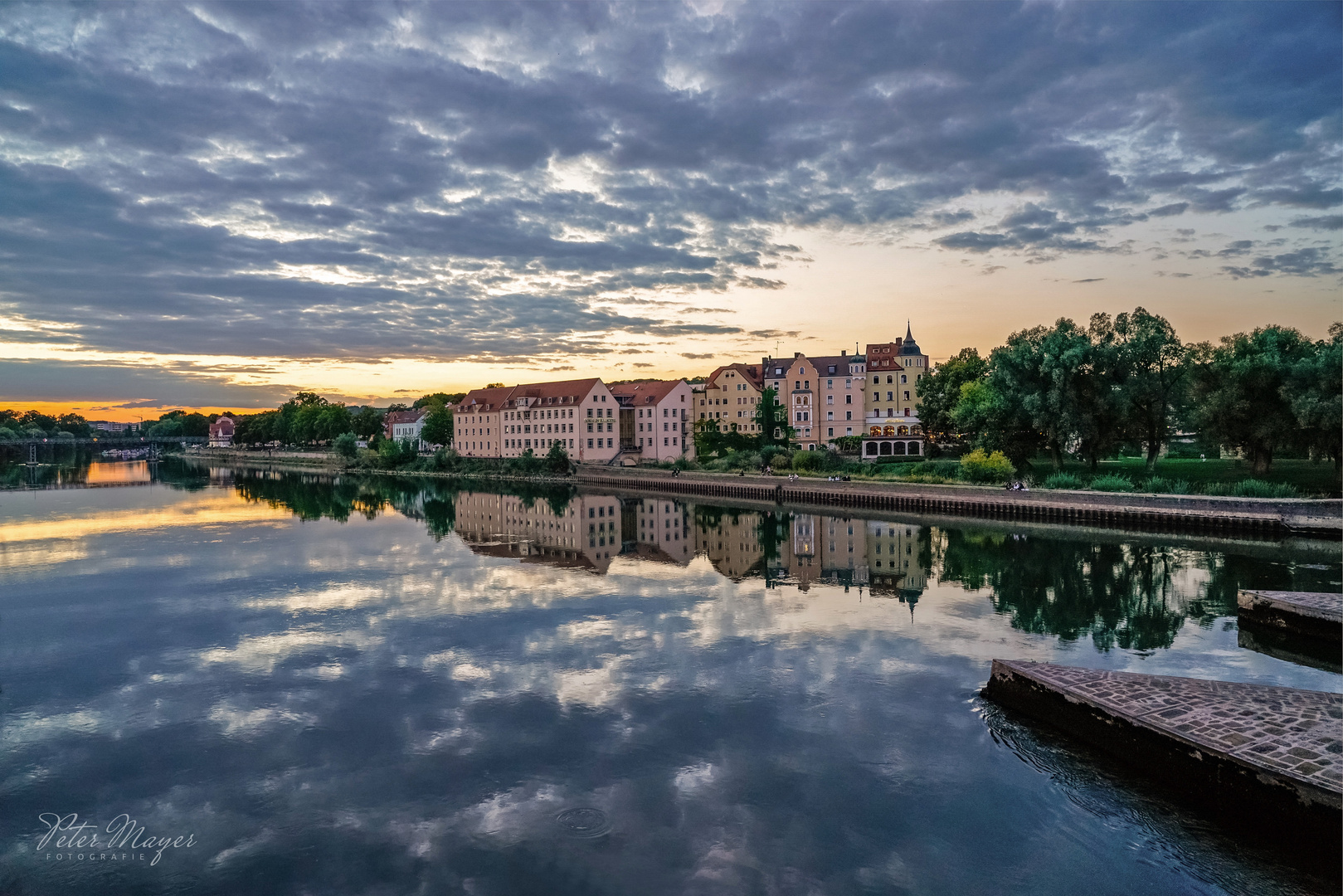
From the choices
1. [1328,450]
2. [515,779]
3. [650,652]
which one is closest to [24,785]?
[515,779]

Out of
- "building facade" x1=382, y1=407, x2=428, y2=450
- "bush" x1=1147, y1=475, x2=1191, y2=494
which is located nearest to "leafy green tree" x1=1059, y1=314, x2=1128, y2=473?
"bush" x1=1147, y1=475, x2=1191, y2=494

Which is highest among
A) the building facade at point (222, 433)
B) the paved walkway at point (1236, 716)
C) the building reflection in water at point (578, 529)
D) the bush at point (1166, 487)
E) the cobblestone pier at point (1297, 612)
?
the building facade at point (222, 433)

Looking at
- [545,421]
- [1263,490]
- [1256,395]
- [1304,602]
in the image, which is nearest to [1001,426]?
[1256,395]

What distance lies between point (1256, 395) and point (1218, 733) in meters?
37.5

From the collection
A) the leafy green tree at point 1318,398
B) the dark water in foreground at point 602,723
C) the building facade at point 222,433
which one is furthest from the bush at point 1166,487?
the building facade at point 222,433

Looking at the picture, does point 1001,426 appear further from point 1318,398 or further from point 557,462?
point 557,462

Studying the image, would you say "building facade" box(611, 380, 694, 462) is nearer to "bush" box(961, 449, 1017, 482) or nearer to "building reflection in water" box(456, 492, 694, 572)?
"building reflection in water" box(456, 492, 694, 572)

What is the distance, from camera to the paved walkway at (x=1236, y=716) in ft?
29.8

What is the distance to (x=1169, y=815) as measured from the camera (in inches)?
374

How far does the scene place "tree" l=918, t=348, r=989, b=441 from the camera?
61891 mm

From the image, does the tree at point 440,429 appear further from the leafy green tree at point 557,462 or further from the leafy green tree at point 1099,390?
the leafy green tree at point 1099,390

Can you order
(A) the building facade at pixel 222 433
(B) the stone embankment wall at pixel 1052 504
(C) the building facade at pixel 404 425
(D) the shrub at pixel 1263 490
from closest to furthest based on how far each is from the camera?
1. (B) the stone embankment wall at pixel 1052 504
2. (D) the shrub at pixel 1263 490
3. (C) the building facade at pixel 404 425
4. (A) the building facade at pixel 222 433

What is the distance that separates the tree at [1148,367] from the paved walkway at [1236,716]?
3853cm

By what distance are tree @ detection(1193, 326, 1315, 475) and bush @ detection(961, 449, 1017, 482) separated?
33.1ft
